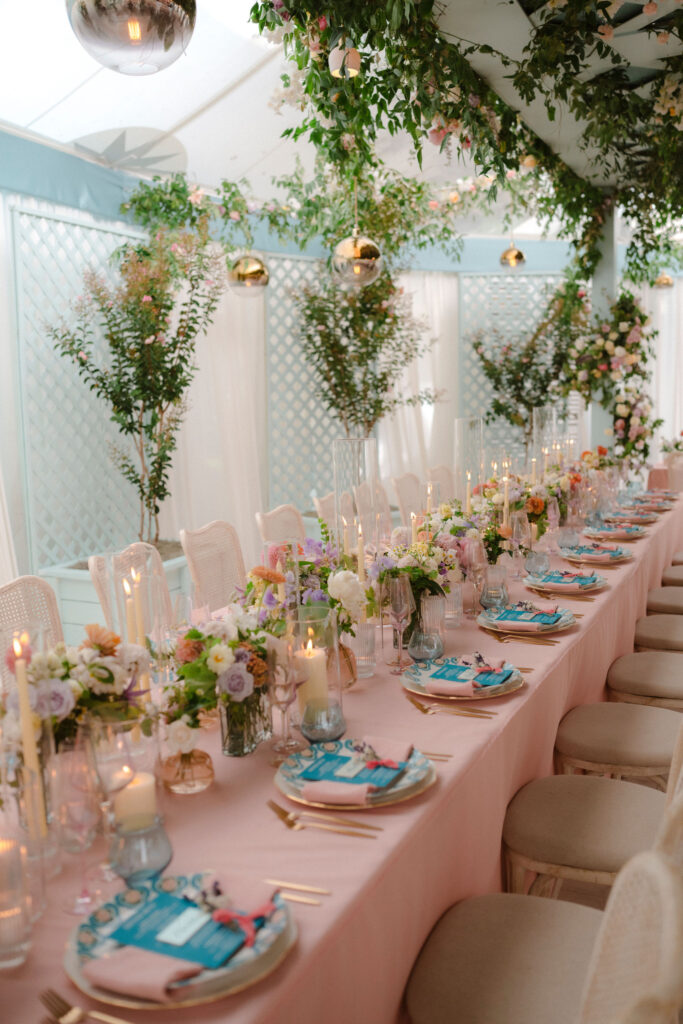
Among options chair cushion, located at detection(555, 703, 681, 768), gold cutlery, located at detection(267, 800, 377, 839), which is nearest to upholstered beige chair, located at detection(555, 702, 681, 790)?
chair cushion, located at detection(555, 703, 681, 768)

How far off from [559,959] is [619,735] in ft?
3.28

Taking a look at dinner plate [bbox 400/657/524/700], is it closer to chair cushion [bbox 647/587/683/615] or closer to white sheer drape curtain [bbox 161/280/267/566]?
chair cushion [bbox 647/587/683/615]

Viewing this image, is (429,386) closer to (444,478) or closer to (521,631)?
(444,478)

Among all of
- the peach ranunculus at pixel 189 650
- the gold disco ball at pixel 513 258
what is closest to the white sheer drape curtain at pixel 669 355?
the gold disco ball at pixel 513 258

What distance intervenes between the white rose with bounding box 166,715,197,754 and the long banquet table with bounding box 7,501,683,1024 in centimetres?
8

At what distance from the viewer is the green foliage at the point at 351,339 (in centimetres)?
643

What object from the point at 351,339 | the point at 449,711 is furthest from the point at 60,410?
the point at 449,711

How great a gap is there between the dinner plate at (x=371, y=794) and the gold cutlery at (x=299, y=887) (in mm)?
212

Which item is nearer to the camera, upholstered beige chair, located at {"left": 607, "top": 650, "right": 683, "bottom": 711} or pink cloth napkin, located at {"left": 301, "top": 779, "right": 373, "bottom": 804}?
pink cloth napkin, located at {"left": 301, "top": 779, "right": 373, "bottom": 804}

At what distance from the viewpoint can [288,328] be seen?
6699 mm

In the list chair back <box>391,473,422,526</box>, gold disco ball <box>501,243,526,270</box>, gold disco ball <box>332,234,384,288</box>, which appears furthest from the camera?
gold disco ball <box>501,243,526,270</box>

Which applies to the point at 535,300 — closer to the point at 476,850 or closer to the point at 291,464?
the point at 291,464

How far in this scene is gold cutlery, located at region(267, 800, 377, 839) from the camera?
1314mm

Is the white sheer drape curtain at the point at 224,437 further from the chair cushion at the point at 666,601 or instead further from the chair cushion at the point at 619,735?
the chair cushion at the point at 619,735
